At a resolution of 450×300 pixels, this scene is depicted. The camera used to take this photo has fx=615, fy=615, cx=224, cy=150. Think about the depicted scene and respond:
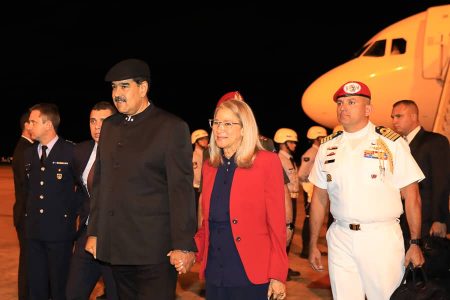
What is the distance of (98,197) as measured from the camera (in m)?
3.91

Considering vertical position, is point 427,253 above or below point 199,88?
below

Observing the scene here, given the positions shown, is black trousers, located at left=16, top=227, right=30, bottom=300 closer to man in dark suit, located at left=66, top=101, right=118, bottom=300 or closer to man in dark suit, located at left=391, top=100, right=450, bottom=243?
man in dark suit, located at left=66, top=101, right=118, bottom=300

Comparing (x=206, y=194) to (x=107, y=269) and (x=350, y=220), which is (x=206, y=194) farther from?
(x=107, y=269)

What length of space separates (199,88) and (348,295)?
81.9 m

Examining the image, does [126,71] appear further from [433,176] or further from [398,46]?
[398,46]

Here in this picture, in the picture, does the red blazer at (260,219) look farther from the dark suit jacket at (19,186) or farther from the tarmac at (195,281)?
the tarmac at (195,281)

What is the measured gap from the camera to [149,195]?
3.61 meters

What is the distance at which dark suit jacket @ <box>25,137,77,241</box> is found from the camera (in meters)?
5.46

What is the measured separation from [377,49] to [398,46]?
56 cm

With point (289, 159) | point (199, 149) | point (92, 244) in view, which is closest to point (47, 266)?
point (92, 244)

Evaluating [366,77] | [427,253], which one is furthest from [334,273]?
[366,77]

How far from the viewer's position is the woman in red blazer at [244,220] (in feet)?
12.1

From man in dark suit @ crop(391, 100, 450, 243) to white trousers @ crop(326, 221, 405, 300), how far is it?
141 centimetres

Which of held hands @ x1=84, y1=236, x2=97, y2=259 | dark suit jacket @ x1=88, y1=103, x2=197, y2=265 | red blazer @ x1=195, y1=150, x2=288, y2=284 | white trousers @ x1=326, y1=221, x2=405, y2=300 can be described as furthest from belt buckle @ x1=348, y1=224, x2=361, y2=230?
held hands @ x1=84, y1=236, x2=97, y2=259
